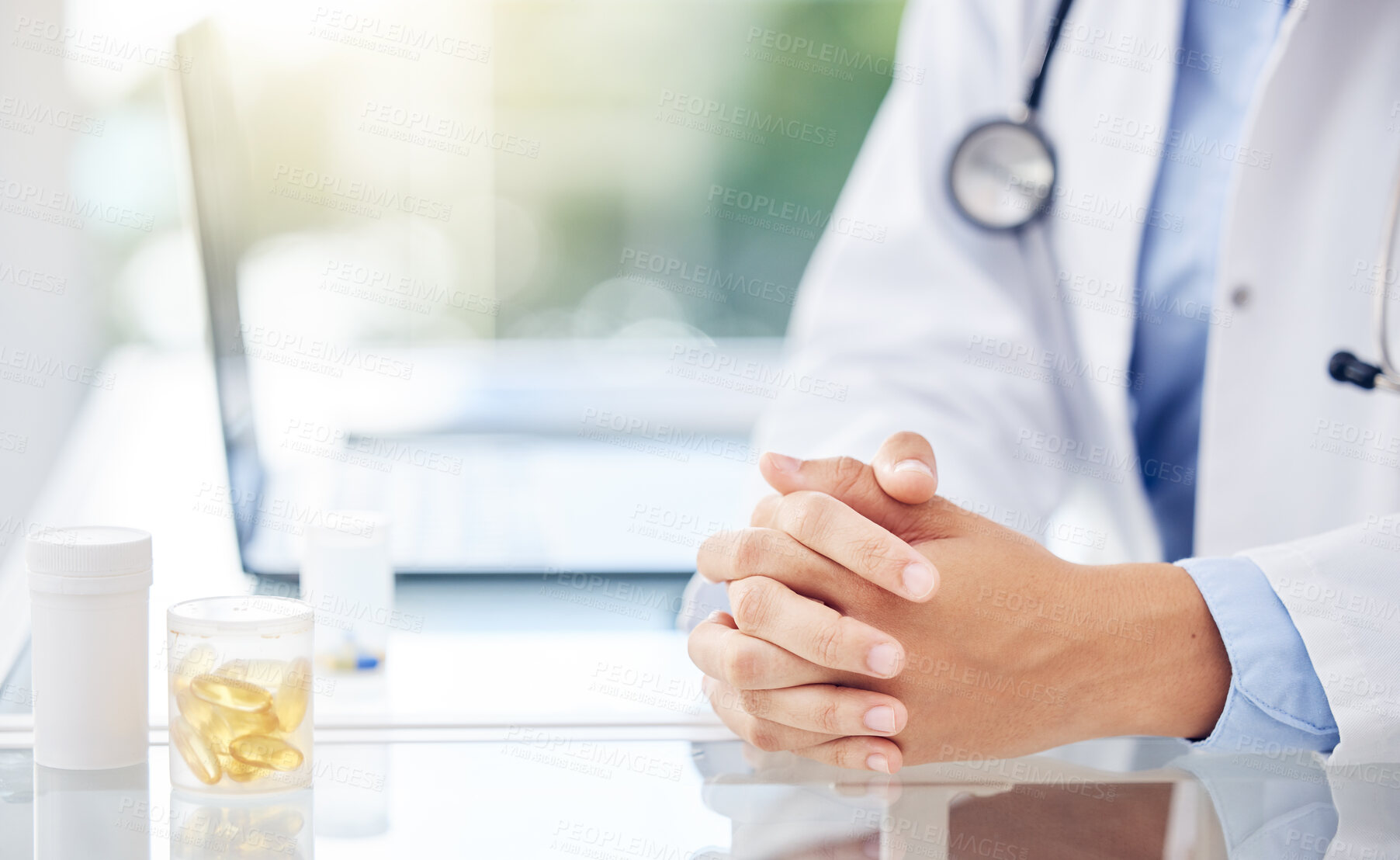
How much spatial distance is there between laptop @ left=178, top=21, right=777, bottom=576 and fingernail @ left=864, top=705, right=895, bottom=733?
1.19ft

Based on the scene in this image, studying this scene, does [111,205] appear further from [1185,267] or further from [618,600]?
[1185,267]

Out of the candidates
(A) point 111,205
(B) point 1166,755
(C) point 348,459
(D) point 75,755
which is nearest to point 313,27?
(A) point 111,205

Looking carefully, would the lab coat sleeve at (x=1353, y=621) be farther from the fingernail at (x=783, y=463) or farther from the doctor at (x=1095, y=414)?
the fingernail at (x=783, y=463)

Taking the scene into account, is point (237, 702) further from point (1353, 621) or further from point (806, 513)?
point (1353, 621)

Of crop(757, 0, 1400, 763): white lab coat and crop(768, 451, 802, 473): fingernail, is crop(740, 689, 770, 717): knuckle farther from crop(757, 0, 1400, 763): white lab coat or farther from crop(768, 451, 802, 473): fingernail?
crop(757, 0, 1400, 763): white lab coat

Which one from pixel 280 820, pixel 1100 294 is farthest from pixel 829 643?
pixel 1100 294

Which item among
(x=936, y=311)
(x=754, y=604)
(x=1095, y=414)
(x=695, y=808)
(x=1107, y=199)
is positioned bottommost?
(x=695, y=808)

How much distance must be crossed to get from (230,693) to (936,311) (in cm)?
84

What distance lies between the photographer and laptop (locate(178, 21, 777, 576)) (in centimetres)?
114

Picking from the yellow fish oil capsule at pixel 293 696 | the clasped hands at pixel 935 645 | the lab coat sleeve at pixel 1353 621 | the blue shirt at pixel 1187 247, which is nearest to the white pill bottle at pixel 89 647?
the yellow fish oil capsule at pixel 293 696

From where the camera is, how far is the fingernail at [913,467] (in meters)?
0.79

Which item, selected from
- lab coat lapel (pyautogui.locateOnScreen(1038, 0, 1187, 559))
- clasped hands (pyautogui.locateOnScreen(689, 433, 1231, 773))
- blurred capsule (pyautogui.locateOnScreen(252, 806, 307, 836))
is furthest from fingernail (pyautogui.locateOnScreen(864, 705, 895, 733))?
lab coat lapel (pyautogui.locateOnScreen(1038, 0, 1187, 559))

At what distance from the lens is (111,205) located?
1813 millimetres

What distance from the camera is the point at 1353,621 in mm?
733
